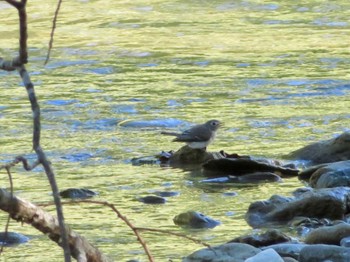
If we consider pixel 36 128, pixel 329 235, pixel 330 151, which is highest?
pixel 36 128

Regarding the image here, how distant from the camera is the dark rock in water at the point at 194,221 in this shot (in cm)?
667

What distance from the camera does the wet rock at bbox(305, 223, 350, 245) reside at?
19.6 ft

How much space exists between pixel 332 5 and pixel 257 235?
42.3 ft

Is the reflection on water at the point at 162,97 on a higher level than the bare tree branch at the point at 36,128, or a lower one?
lower

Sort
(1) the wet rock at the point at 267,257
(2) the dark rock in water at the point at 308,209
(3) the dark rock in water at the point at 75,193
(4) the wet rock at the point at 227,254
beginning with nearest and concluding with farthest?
1. (1) the wet rock at the point at 267,257
2. (4) the wet rock at the point at 227,254
3. (2) the dark rock in water at the point at 308,209
4. (3) the dark rock in water at the point at 75,193

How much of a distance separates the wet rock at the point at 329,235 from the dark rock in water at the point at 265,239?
0.43ft

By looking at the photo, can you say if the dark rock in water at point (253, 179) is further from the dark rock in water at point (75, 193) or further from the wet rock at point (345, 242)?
the wet rock at point (345, 242)

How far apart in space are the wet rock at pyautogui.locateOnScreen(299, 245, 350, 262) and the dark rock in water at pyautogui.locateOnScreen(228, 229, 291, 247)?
509 mm

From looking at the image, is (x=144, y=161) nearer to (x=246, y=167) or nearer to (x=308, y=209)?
(x=246, y=167)

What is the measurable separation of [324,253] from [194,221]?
1.32m

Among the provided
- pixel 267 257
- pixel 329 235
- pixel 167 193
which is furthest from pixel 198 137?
pixel 267 257

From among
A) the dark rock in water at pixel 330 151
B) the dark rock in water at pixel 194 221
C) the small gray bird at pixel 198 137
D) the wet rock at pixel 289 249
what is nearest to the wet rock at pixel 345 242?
the wet rock at pixel 289 249

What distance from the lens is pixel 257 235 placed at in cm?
616

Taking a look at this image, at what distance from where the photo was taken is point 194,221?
6688 mm
